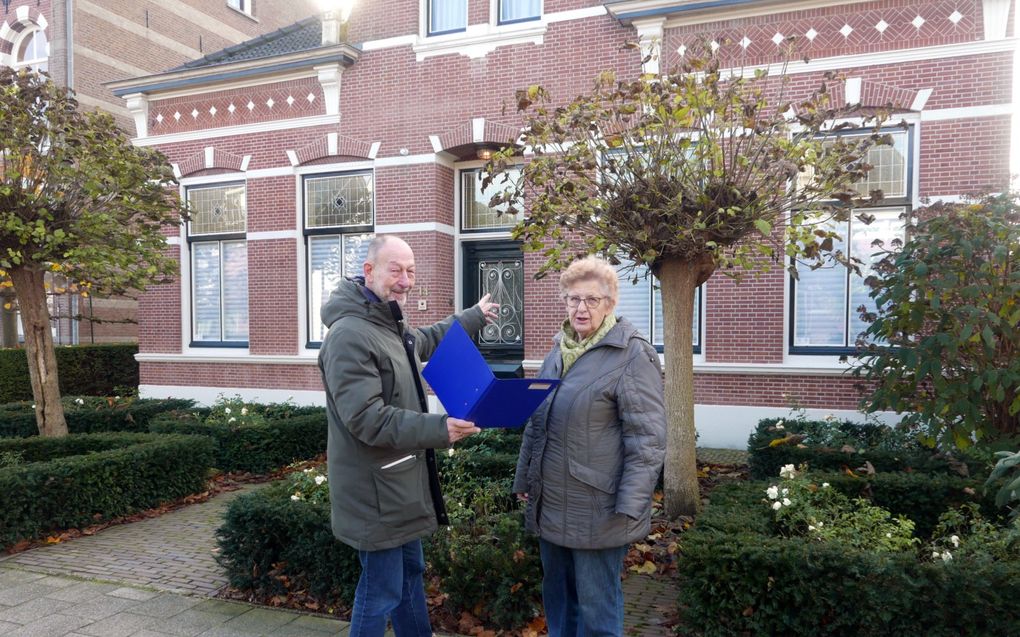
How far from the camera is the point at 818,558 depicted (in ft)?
11.2

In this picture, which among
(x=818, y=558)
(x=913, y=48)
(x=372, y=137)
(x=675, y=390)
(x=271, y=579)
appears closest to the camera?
(x=818, y=558)

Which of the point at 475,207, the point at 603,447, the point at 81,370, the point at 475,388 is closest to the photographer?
the point at 475,388

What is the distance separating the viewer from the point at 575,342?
123 inches

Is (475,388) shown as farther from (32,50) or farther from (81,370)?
(32,50)

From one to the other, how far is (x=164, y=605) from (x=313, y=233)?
7.90 m

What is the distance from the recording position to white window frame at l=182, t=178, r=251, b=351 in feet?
39.6

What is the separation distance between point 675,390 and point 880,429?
2.29 m

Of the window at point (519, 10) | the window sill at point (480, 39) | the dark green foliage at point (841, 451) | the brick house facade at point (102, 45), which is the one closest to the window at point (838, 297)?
the dark green foliage at point (841, 451)

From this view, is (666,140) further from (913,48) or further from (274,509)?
(913,48)

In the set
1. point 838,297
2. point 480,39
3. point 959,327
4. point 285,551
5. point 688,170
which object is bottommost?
point 285,551

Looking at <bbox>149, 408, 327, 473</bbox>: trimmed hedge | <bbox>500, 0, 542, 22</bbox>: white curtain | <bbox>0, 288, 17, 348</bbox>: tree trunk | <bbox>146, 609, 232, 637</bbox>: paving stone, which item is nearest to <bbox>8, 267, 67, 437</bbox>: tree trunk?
<bbox>149, 408, 327, 473</bbox>: trimmed hedge

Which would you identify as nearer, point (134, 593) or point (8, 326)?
point (134, 593)

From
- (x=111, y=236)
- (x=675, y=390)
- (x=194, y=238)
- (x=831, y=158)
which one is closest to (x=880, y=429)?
(x=675, y=390)

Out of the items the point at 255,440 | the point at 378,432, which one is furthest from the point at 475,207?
the point at 378,432
